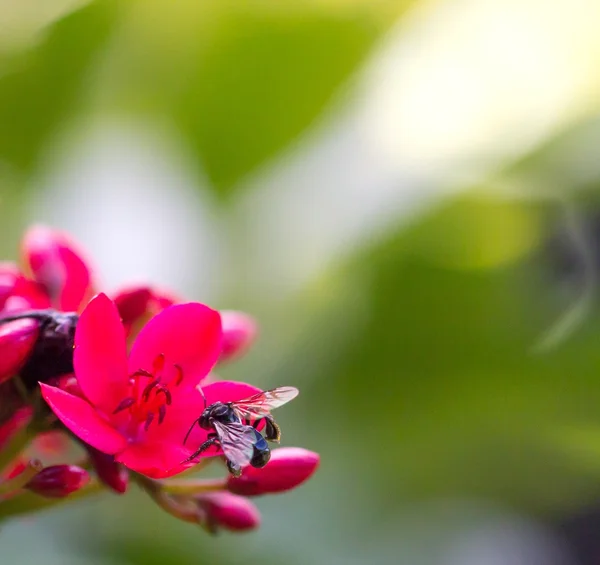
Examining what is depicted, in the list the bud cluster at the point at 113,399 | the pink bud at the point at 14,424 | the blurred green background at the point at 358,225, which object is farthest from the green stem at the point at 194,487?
the blurred green background at the point at 358,225

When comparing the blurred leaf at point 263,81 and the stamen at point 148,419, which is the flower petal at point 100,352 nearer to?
the stamen at point 148,419

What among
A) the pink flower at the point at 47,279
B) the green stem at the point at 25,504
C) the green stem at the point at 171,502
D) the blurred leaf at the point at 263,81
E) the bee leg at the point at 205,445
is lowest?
the green stem at the point at 171,502

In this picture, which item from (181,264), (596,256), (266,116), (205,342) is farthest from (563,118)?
(205,342)

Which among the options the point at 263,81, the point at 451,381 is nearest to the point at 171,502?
the point at 451,381

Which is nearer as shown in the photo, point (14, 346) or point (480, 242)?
point (14, 346)

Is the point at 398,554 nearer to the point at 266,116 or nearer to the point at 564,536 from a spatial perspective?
the point at 564,536

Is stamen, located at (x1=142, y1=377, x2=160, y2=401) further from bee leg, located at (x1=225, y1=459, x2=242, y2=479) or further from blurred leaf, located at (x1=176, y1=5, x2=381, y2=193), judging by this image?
blurred leaf, located at (x1=176, y1=5, x2=381, y2=193)

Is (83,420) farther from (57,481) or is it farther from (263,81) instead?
(263,81)
